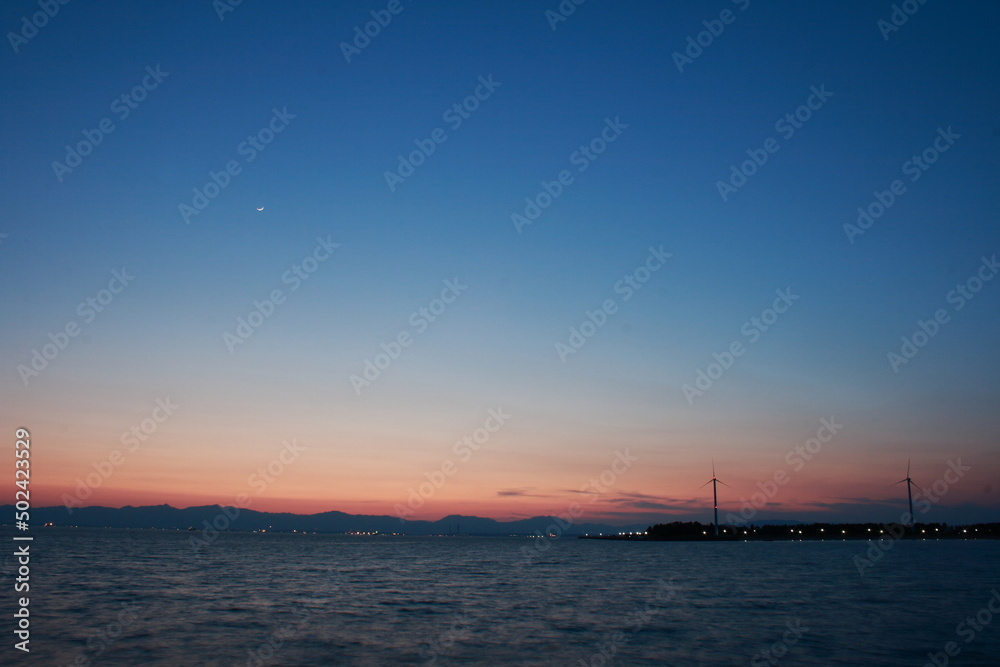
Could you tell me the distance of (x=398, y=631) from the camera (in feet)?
132

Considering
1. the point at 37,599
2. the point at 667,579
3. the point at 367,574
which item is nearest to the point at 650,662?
the point at 37,599

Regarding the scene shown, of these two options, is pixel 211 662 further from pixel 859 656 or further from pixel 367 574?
pixel 367 574
